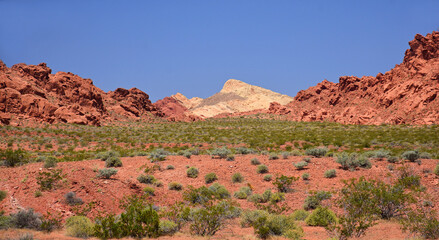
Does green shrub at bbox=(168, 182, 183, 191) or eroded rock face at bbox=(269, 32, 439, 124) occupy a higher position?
eroded rock face at bbox=(269, 32, 439, 124)

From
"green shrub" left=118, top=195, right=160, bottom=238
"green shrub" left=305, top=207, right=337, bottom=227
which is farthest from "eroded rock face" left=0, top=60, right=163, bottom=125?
"green shrub" left=305, top=207, right=337, bottom=227

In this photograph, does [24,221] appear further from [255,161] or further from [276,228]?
[255,161]

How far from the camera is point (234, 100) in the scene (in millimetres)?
143125

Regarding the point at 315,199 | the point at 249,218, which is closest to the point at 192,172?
the point at 315,199

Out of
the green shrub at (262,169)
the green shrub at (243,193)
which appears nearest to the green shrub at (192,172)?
the green shrub at (243,193)

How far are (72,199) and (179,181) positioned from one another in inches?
246

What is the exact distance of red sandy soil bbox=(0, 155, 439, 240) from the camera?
956 cm

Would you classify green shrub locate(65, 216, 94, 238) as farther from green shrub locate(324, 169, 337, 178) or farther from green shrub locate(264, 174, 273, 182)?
green shrub locate(324, 169, 337, 178)

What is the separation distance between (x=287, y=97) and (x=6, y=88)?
128357mm

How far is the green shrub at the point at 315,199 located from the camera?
12.3 metres

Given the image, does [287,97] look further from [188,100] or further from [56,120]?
[56,120]

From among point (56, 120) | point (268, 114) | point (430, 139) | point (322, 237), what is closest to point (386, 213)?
point (322, 237)

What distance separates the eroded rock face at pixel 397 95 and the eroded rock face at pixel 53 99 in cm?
4169

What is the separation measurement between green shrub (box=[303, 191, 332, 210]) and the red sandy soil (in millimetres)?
503
